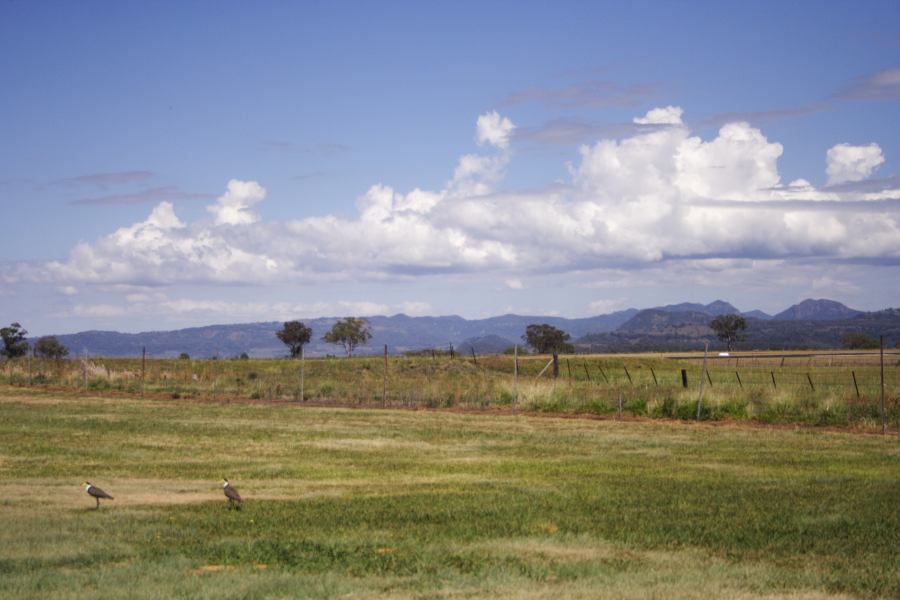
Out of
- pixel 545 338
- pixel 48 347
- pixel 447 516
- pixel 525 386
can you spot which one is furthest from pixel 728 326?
pixel 447 516

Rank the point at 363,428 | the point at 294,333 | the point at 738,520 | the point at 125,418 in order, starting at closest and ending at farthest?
the point at 738,520 < the point at 363,428 < the point at 125,418 < the point at 294,333

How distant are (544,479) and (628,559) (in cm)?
777

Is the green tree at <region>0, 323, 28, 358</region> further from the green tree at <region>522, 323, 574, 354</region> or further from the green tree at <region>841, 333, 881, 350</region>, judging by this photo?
the green tree at <region>841, 333, 881, 350</region>

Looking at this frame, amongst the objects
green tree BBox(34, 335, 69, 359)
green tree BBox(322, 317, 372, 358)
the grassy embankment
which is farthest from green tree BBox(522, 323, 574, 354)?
green tree BBox(34, 335, 69, 359)

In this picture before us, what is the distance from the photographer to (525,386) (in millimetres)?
44531

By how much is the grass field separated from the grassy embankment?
267 inches

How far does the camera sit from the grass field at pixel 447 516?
457 inches

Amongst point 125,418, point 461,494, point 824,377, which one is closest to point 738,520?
point 461,494

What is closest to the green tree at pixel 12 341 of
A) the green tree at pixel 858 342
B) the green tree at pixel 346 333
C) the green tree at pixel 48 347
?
the green tree at pixel 48 347

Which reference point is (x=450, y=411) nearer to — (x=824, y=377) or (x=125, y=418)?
(x=125, y=418)

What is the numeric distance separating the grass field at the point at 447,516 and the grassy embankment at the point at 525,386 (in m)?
6.79

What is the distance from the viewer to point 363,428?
106 ft

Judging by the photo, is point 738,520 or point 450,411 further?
point 450,411

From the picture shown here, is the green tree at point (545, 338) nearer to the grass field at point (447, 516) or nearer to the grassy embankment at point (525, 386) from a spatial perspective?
the grassy embankment at point (525, 386)
